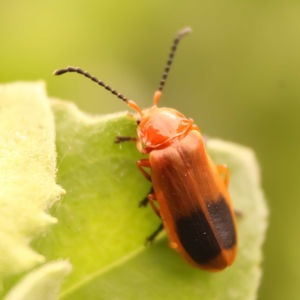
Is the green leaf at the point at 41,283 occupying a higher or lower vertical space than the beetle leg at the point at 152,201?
higher

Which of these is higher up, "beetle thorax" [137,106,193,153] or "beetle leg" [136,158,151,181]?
"beetle thorax" [137,106,193,153]

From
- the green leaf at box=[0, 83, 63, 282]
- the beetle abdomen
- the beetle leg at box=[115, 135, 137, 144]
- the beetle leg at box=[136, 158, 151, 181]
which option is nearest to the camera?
the green leaf at box=[0, 83, 63, 282]

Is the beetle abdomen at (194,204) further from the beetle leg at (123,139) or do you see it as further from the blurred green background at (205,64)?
the blurred green background at (205,64)

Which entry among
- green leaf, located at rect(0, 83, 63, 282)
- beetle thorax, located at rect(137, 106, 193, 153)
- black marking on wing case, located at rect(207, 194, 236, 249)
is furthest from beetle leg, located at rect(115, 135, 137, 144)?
black marking on wing case, located at rect(207, 194, 236, 249)

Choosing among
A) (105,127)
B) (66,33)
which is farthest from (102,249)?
(66,33)

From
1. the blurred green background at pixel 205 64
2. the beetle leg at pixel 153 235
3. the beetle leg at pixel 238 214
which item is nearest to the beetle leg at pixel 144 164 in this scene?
the beetle leg at pixel 153 235

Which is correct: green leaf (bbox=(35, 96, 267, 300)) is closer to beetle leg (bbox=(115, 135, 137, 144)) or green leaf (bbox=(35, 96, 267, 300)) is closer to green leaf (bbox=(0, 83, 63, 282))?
beetle leg (bbox=(115, 135, 137, 144))

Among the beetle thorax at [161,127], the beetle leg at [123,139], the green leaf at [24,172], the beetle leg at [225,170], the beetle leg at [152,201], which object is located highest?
the green leaf at [24,172]
